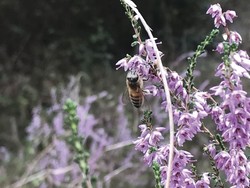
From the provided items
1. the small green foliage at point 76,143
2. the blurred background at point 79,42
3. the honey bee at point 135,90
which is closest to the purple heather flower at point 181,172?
the small green foliage at point 76,143

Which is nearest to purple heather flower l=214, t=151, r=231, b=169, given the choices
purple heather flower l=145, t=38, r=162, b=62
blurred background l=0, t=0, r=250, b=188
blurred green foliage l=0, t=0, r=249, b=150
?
purple heather flower l=145, t=38, r=162, b=62

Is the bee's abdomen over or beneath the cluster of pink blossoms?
over

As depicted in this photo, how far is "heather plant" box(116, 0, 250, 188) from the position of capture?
1257 millimetres

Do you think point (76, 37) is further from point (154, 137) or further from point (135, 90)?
point (154, 137)

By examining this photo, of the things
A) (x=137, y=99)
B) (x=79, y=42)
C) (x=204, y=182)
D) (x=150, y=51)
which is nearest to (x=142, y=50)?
(x=150, y=51)

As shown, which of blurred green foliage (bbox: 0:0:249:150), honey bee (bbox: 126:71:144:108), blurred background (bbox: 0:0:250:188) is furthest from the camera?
blurred green foliage (bbox: 0:0:249:150)

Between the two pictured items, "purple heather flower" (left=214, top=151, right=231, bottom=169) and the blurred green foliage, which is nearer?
"purple heather flower" (left=214, top=151, right=231, bottom=169)

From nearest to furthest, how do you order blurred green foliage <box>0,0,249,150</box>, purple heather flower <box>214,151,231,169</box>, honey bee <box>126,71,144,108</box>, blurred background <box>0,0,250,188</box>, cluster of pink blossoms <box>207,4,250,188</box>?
cluster of pink blossoms <box>207,4,250,188</box> < purple heather flower <box>214,151,231,169</box> < honey bee <box>126,71,144,108</box> < blurred background <box>0,0,250,188</box> < blurred green foliage <box>0,0,249,150</box>

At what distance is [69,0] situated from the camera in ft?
27.0

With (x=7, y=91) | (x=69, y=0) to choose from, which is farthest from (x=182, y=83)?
(x=69, y=0)

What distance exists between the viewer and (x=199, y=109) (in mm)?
1317

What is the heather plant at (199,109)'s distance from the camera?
1257 mm

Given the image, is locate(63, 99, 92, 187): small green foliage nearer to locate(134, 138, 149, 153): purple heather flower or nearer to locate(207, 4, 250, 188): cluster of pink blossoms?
locate(134, 138, 149, 153): purple heather flower

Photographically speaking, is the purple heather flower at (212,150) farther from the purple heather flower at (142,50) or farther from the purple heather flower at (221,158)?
the purple heather flower at (142,50)
